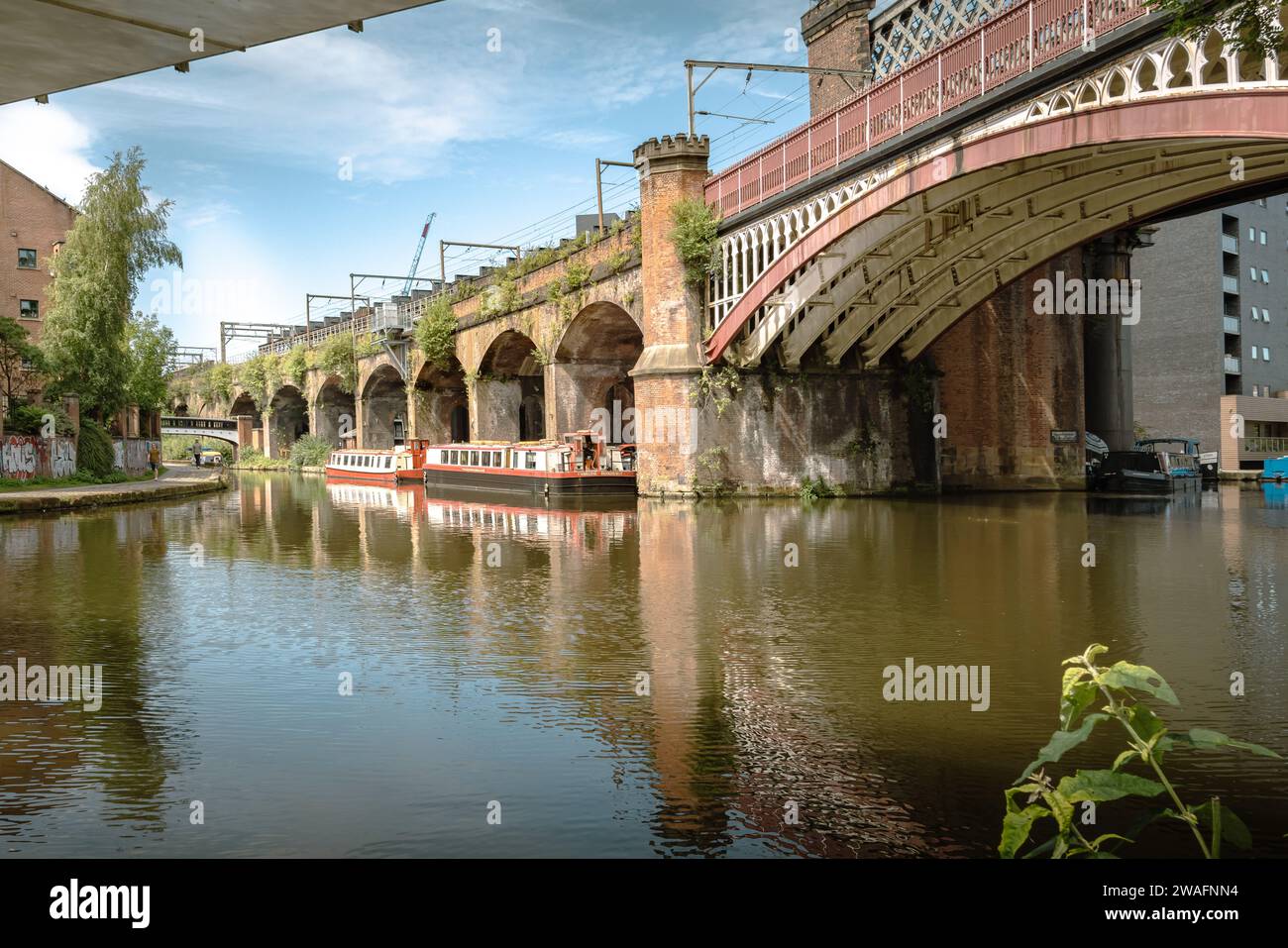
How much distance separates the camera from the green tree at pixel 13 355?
29.5 metres

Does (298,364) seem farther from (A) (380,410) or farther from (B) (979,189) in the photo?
(B) (979,189)

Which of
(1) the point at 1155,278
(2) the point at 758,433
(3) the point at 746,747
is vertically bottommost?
(3) the point at 746,747

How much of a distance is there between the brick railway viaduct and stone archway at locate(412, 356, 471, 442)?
25.4 ft

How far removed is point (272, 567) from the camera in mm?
13430

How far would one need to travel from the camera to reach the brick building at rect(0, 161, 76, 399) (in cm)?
3738

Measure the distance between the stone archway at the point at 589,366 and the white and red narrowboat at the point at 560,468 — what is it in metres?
2.63

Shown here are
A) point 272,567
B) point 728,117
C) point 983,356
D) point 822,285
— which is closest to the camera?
point 272,567

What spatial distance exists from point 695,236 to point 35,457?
65.8ft

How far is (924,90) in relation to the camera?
689 inches

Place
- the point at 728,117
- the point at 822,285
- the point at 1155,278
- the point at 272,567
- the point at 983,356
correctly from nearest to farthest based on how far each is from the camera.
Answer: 1. the point at 272,567
2. the point at 822,285
3. the point at 728,117
4. the point at 983,356
5. the point at 1155,278

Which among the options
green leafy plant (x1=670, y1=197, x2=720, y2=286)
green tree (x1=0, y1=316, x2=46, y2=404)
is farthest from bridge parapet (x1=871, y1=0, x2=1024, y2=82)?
green tree (x1=0, y1=316, x2=46, y2=404)

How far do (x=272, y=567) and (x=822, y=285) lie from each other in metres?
13.3

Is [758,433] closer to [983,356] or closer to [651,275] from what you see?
[651,275]
